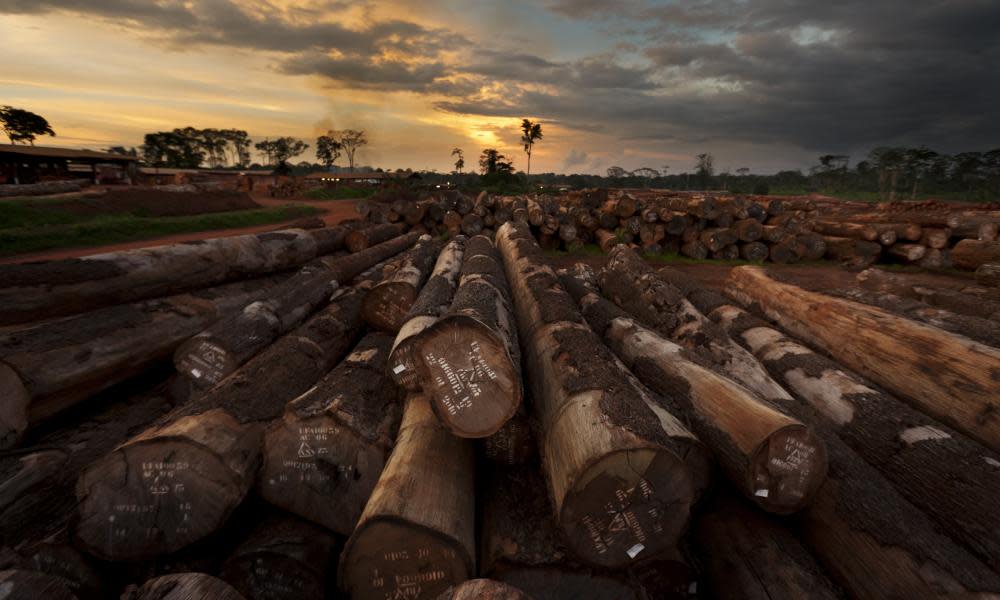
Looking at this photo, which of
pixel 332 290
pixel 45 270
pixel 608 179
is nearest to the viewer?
pixel 45 270

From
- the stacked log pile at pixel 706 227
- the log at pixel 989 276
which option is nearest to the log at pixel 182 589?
the log at pixel 989 276

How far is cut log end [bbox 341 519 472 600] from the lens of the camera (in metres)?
2.13

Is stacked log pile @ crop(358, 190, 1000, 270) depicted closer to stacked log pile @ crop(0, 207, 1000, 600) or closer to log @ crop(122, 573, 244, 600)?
stacked log pile @ crop(0, 207, 1000, 600)

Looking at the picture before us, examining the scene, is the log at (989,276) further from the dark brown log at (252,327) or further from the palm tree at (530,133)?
the palm tree at (530,133)

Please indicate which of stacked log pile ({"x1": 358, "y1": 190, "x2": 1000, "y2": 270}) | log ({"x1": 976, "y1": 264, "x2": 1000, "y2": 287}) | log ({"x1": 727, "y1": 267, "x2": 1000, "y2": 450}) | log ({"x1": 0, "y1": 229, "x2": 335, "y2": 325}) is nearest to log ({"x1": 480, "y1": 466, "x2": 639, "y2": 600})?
log ({"x1": 727, "y1": 267, "x2": 1000, "y2": 450})

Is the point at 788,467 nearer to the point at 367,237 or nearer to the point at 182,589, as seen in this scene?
the point at 182,589

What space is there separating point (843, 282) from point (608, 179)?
96685 millimetres

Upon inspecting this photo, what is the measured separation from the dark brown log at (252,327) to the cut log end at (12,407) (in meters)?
0.98

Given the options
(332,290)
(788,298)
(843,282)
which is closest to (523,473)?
(332,290)

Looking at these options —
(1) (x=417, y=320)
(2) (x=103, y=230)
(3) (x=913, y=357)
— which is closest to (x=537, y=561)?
(1) (x=417, y=320)

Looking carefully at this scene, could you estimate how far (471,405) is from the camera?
252 cm

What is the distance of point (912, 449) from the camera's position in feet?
9.33

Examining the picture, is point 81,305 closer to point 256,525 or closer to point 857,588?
point 256,525

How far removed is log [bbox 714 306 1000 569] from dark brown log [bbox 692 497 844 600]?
847 millimetres
